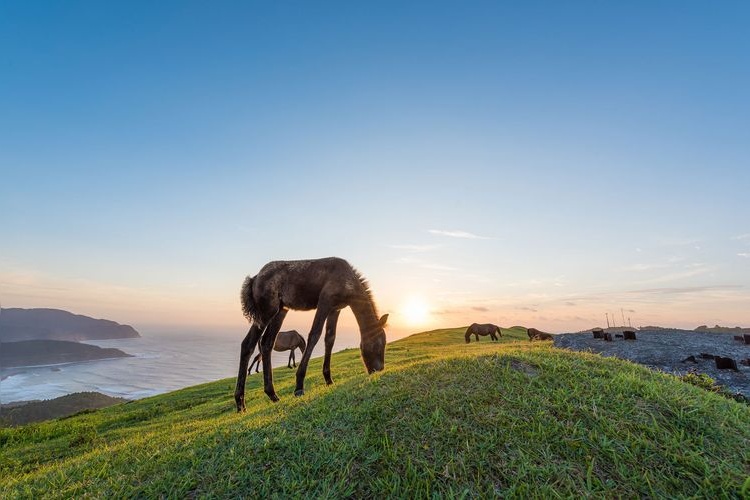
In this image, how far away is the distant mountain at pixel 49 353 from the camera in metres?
146

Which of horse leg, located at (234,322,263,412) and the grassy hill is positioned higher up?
horse leg, located at (234,322,263,412)

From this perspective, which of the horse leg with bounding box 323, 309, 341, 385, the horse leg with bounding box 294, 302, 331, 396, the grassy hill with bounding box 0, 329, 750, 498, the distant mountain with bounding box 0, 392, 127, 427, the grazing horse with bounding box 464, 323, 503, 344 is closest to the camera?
the grassy hill with bounding box 0, 329, 750, 498

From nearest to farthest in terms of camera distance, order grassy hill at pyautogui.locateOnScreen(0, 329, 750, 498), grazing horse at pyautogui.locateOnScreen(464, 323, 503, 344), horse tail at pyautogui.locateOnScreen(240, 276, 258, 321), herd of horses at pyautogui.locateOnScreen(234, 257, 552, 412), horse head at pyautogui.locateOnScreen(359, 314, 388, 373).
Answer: grassy hill at pyautogui.locateOnScreen(0, 329, 750, 498), herd of horses at pyautogui.locateOnScreen(234, 257, 552, 412), horse head at pyautogui.locateOnScreen(359, 314, 388, 373), horse tail at pyautogui.locateOnScreen(240, 276, 258, 321), grazing horse at pyautogui.locateOnScreen(464, 323, 503, 344)

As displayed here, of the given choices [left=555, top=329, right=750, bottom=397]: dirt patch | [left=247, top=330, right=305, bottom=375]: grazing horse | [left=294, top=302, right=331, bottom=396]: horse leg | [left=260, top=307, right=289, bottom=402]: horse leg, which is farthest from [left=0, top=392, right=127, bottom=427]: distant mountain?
[left=555, top=329, right=750, bottom=397]: dirt patch

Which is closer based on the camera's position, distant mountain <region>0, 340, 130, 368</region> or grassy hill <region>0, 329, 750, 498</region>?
grassy hill <region>0, 329, 750, 498</region>

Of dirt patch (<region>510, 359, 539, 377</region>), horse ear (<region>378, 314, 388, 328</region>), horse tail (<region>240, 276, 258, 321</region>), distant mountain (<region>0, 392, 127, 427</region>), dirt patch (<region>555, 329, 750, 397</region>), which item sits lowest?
distant mountain (<region>0, 392, 127, 427</region>)

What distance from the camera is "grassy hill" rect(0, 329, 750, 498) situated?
148 inches

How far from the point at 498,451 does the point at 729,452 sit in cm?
276

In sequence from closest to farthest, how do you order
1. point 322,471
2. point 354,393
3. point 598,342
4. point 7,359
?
point 322,471
point 354,393
point 598,342
point 7,359

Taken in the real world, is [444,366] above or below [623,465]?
above

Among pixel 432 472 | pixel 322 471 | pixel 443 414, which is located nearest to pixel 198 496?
pixel 322 471

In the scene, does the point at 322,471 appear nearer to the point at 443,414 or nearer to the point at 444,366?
the point at 443,414

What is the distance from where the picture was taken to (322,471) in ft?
13.5

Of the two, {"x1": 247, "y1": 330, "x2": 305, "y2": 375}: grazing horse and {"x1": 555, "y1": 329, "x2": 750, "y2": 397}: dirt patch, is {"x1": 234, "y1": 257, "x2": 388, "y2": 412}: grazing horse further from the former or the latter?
{"x1": 247, "y1": 330, "x2": 305, "y2": 375}: grazing horse
